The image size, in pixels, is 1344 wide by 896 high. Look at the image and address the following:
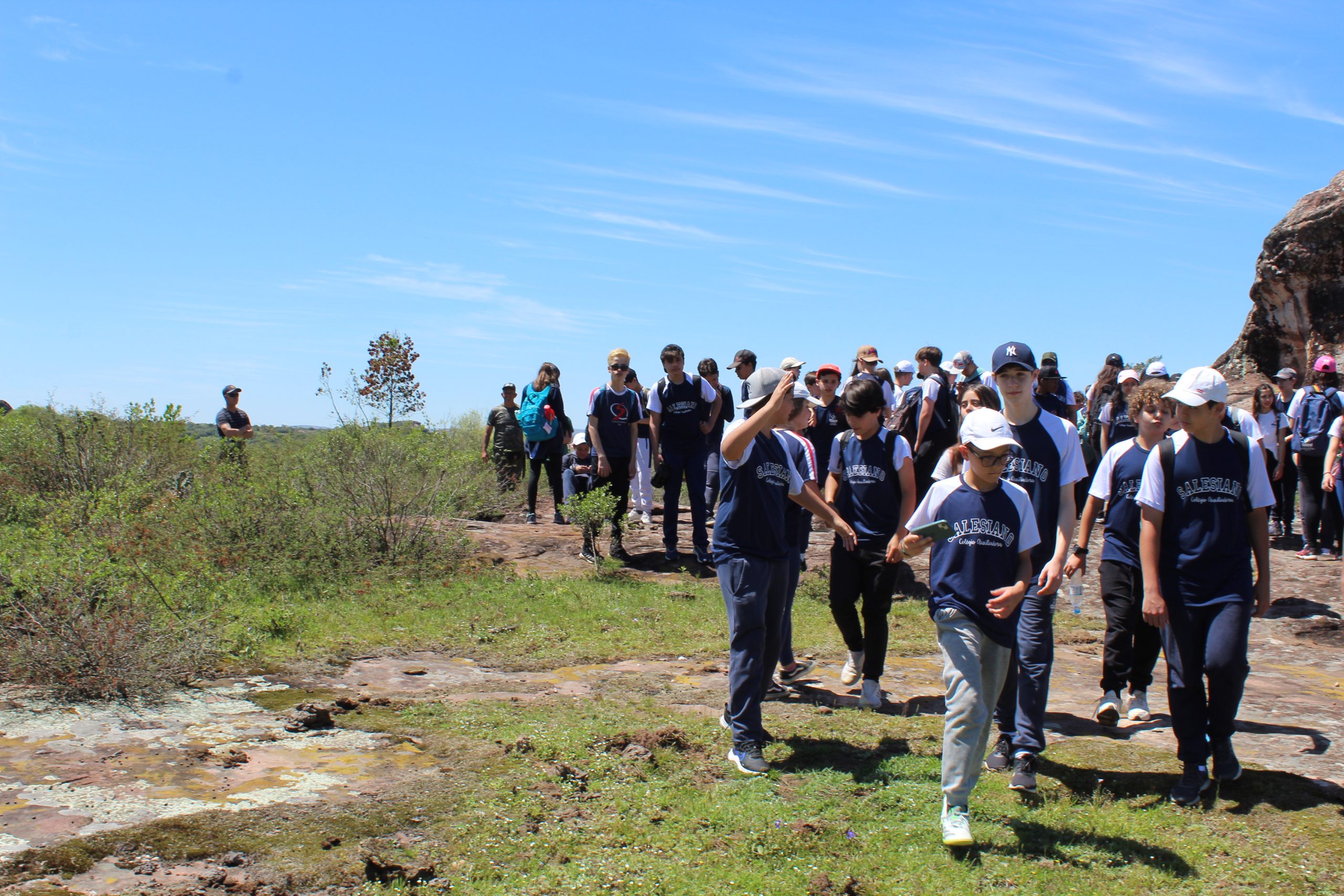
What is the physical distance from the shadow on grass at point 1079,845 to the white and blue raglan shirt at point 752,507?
1629mm

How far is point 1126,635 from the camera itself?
5828 millimetres

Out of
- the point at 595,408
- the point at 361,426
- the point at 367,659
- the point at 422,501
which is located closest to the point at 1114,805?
the point at 367,659

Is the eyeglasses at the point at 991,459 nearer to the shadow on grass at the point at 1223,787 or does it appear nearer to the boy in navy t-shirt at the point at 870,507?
the boy in navy t-shirt at the point at 870,507

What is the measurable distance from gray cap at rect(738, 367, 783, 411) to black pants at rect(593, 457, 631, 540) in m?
5.78

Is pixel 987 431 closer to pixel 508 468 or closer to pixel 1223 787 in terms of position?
pixel 1223 787

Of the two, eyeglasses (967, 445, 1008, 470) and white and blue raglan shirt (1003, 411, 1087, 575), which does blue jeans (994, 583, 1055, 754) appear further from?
eyeglasses (967, 445, 1008, 470)

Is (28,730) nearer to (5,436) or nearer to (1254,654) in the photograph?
(1254,654)

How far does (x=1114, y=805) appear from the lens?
4.51 m

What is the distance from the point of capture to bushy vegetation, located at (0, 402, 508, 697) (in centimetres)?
578

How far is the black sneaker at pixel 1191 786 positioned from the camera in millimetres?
4449

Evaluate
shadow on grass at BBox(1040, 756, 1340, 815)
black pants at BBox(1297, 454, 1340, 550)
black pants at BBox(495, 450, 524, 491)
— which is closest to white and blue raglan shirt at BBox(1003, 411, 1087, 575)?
shadow on grass at BBox(1040, 756, 1340, 815)

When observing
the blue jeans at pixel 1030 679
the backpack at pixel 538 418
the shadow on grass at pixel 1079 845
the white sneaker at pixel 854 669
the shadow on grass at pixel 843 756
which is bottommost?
the shadow on grass at pixel 1079 845

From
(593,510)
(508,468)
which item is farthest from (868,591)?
(508,468)

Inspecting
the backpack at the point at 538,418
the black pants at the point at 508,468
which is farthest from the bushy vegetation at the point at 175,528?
the backpack at the point at 538,418
